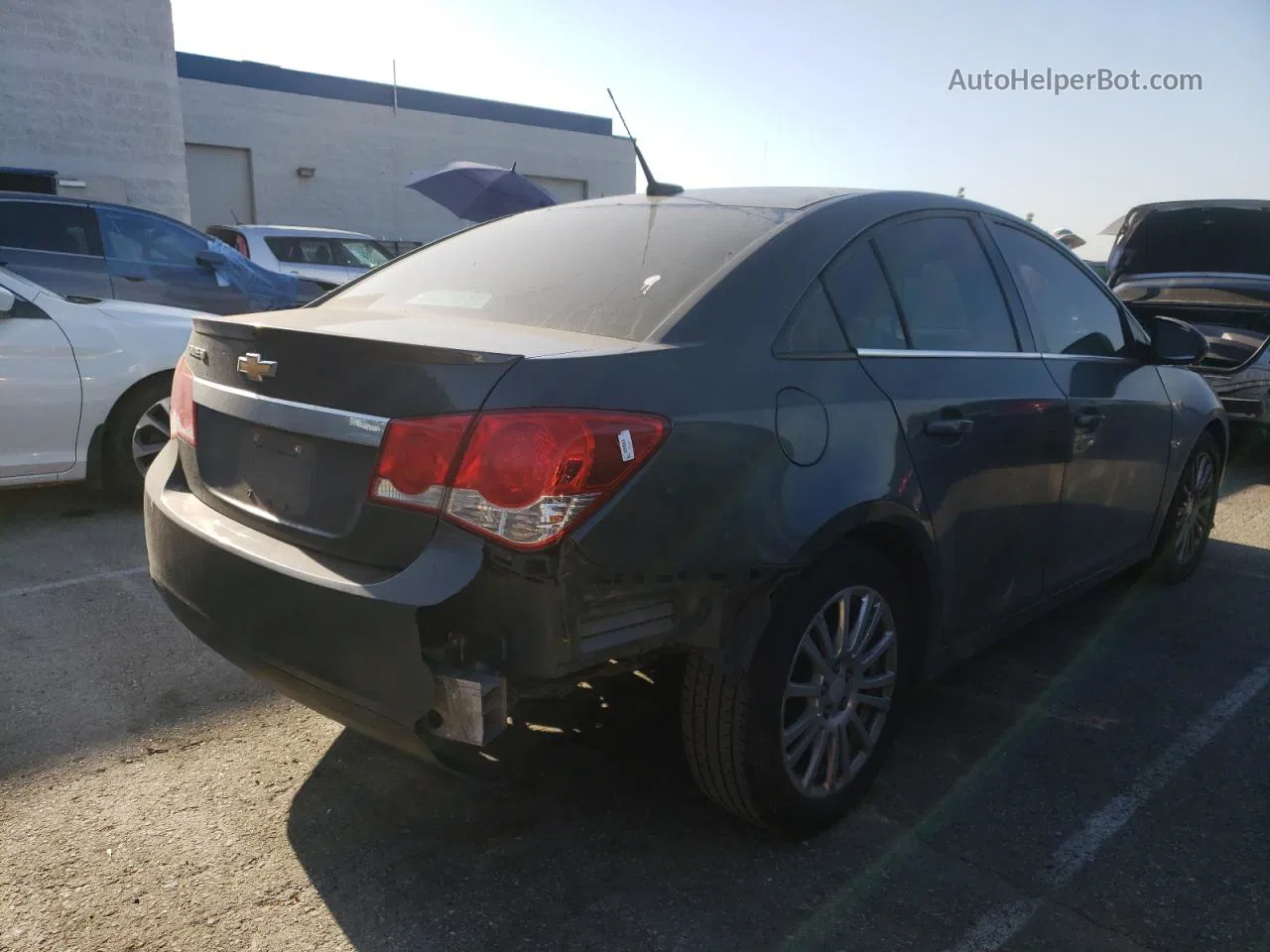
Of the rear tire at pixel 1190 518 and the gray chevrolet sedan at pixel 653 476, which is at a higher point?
the gray chevrolet sedan at pixel 653 476

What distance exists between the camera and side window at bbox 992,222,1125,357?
3.46 metres

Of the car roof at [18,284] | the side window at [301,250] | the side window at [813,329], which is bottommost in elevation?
the side window at [301,250]

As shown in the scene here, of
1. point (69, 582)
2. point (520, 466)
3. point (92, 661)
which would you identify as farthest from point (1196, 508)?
point (69, 582)

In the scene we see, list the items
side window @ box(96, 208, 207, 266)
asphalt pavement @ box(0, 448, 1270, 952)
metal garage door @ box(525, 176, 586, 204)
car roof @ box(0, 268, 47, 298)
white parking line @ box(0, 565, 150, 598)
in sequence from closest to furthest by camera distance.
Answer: asphalt pavement @ box(0, 448, 1270, 952) → white parking line @ box(0, 565, 150, 598) → car roof @ box(0, 268, 47, 298) → side window @ box(96, 208, 207, 266) → metal garage door @ box(525, 176, 586, 204)

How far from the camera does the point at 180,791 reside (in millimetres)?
2742

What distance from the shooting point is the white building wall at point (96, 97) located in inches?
587

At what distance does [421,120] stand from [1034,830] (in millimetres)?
27588

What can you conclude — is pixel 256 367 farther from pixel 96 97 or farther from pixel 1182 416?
pixel 96 97

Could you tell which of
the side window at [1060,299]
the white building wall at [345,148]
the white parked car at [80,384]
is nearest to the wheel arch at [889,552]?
the side window at [1060,299]

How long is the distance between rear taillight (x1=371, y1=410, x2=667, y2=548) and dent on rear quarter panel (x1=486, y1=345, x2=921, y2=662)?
4cm

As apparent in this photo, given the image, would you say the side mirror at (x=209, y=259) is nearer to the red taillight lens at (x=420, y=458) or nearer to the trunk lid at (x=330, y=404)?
the trunk lid at (x=330, y=404)

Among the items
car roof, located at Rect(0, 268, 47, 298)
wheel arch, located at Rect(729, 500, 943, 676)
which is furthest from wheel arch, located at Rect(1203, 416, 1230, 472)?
car roof, located at Rect(0, 268, 47, 298)

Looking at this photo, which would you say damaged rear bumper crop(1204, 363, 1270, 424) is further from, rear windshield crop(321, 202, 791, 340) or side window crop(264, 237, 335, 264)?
side window crop(264, 237, 335, 264)

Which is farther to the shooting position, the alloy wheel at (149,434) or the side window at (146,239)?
the side window at (146,239)
